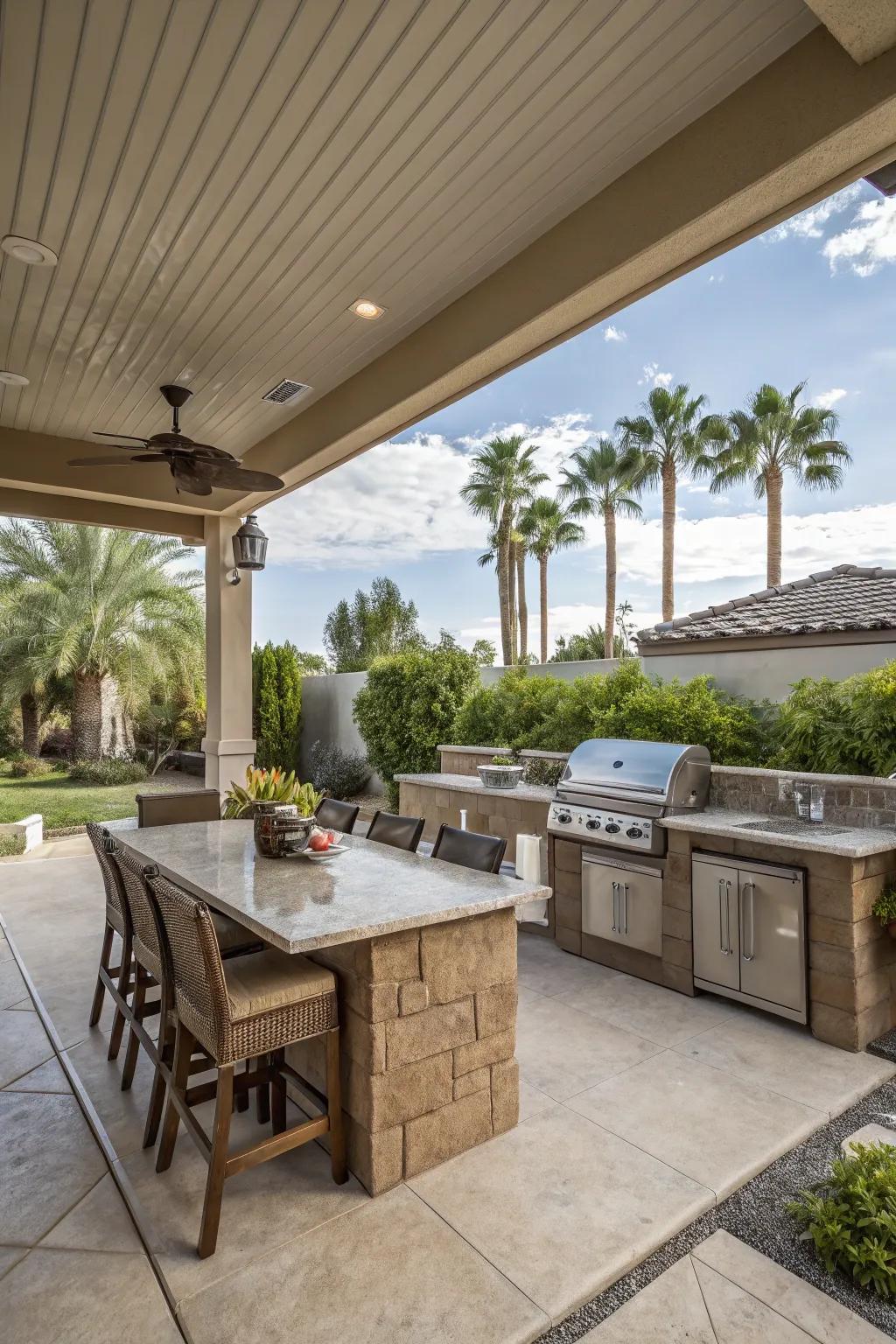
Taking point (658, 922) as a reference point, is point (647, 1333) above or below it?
below

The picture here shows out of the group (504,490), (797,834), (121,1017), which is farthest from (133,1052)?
(504,490)

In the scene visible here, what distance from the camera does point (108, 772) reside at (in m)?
10.4

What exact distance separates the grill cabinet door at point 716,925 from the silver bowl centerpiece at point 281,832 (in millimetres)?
1834

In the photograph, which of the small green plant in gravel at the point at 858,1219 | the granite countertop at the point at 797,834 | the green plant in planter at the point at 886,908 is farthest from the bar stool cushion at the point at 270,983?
the green plant in planter at the point at 886,908

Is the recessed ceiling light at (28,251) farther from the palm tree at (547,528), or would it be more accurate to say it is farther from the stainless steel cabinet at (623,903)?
the palm tree at (547,528)

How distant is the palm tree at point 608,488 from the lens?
16453 mm

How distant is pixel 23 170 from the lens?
238cm

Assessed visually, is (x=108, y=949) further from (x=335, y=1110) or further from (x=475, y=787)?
(x=475, y=787)

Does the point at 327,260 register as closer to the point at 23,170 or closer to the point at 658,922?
the point at 23,170

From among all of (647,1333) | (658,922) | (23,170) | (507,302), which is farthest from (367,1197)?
(23,170)

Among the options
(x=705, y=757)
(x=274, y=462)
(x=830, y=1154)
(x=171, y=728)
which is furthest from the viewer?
(x=171, y=728)

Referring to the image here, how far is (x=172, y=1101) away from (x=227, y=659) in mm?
4069

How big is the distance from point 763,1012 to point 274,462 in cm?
418

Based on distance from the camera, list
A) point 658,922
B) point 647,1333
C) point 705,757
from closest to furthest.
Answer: point 647,1333 → point 658,922 → point 705,757
